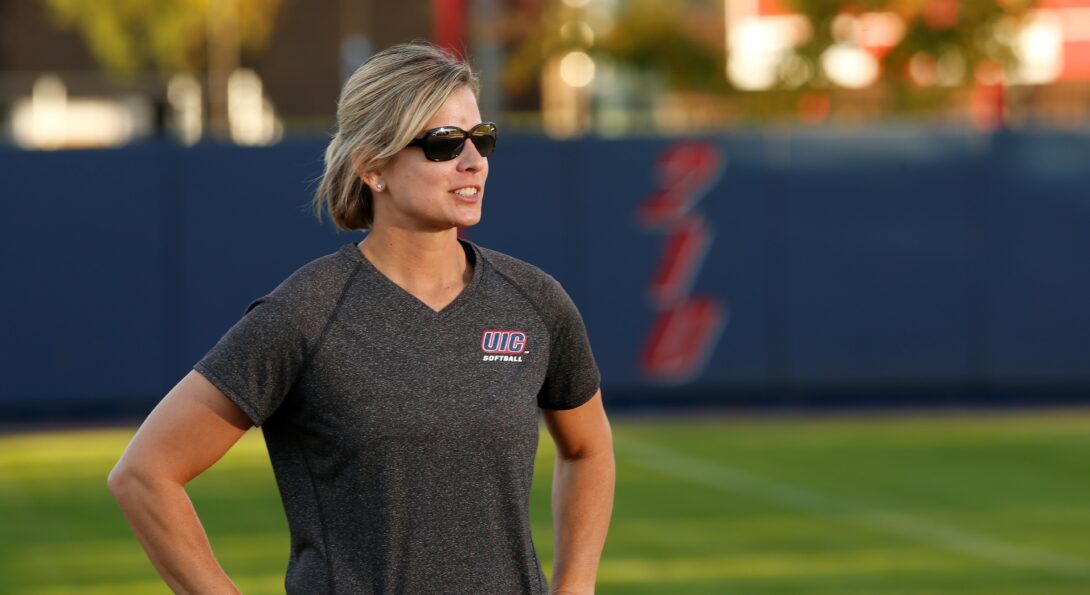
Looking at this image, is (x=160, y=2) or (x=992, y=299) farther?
(x=160, y=2)

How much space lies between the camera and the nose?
362cm

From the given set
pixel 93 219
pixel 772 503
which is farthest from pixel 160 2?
pixel 772 503

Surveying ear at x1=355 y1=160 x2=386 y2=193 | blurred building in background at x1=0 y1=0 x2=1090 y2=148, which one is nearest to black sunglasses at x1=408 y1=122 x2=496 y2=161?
ear at x1=355 y1=160 x2=386 y2=193

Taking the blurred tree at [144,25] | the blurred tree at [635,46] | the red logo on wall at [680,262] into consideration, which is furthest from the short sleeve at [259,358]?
the blurred tree at [144,25]

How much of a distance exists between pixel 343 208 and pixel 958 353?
15.6 metres

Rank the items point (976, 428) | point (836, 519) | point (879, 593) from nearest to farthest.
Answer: point (879, 593), point (836, 519), point (976, 428)

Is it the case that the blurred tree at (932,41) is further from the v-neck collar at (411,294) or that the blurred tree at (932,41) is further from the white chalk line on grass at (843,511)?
the v-neck collar at (411,294)

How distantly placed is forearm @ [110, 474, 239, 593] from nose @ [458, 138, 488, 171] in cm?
78

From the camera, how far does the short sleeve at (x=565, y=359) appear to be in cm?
372

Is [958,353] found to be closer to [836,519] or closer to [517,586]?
[836,519]

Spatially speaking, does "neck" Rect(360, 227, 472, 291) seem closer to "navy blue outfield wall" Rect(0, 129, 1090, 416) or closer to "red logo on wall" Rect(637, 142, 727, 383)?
"navy blue outfield wall" Rect(0, 129, 1090, 416)

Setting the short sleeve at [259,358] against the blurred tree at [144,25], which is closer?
the short sleeve at [259,358]

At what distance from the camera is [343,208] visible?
3.75m

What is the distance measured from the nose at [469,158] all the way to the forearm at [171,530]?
78cm
